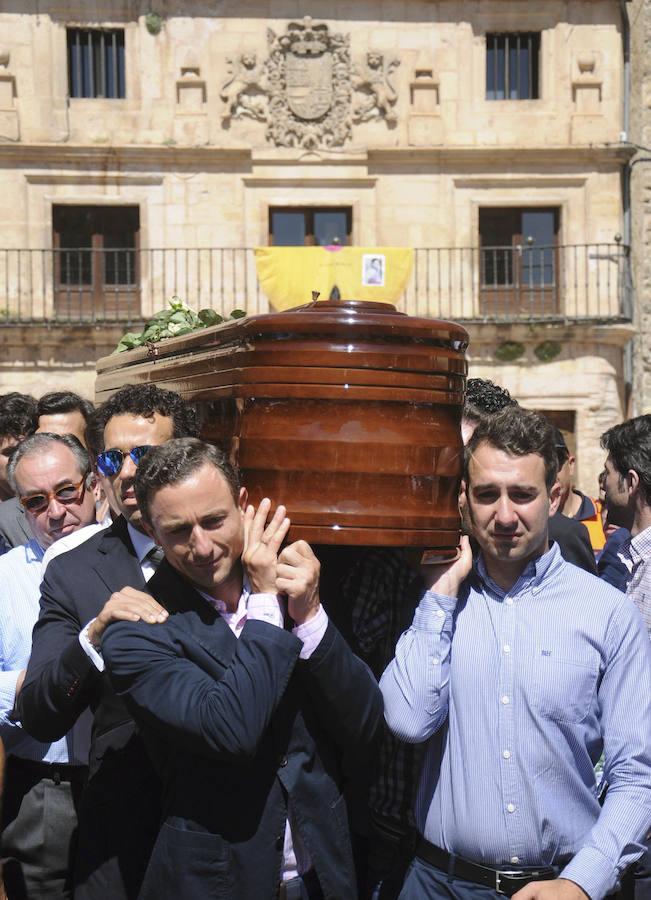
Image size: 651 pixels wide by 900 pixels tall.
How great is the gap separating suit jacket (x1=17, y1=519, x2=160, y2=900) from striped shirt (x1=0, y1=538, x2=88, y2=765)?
1.20 ft

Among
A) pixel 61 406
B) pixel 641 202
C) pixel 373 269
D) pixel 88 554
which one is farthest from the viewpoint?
pixel 641 202

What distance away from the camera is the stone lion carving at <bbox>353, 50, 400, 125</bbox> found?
1791 centimetres

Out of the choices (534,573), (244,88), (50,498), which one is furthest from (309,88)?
(534,573)

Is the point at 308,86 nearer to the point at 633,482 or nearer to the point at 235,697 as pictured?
the point at 633,482

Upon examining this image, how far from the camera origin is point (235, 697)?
2.55 meters

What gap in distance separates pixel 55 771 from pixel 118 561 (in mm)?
795

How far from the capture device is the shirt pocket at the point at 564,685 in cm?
275

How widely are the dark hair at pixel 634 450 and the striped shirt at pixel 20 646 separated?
7.39 feet

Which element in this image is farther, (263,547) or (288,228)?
(288,228)

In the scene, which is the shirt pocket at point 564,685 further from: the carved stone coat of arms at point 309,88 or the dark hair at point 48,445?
the carved stone coat of arms at point 309,88

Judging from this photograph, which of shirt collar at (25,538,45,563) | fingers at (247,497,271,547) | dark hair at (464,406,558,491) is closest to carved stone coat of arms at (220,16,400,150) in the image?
shirt collar at (25,538,45,563)

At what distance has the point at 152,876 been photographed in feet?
8.86

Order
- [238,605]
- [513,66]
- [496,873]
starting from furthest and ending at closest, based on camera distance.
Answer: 1. [513,66]
2. [238,605]
3. [496,873]

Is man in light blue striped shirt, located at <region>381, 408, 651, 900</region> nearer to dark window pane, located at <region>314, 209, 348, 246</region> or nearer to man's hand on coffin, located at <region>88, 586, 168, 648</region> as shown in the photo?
man's hand on coffin, located at <region>88, 586, 168, 648</region>
